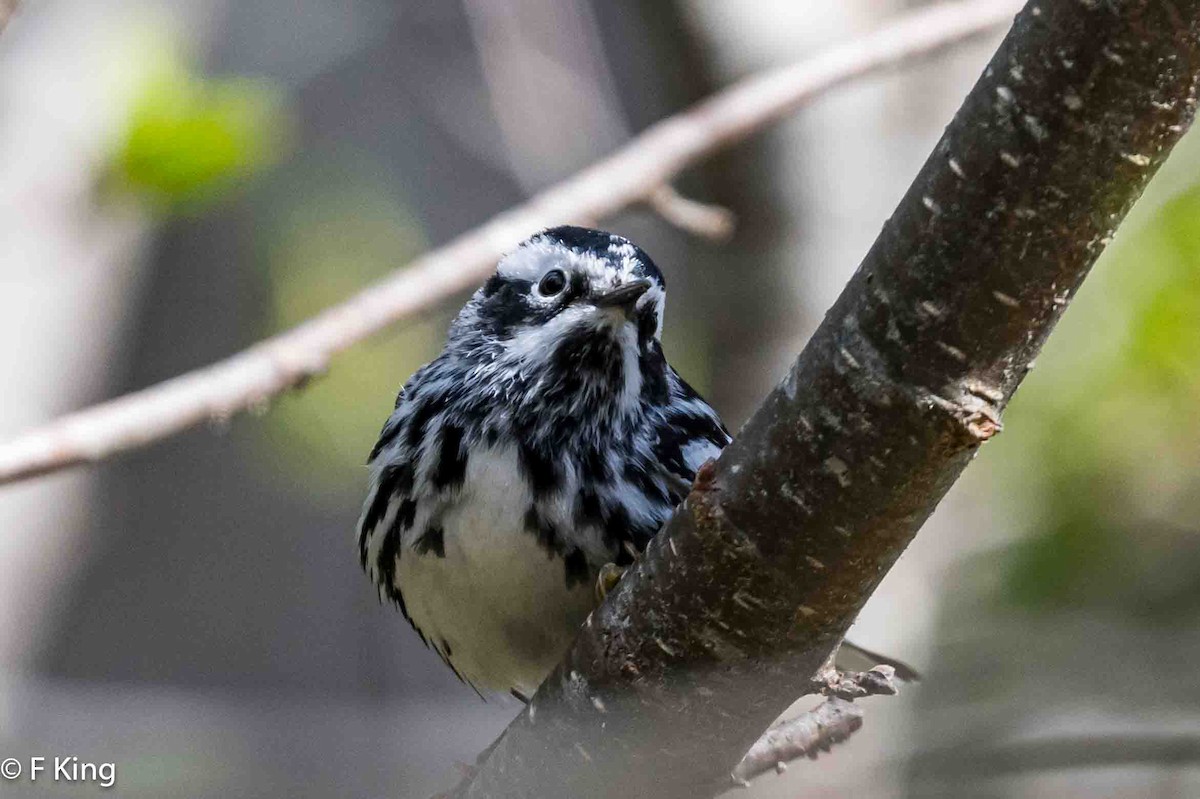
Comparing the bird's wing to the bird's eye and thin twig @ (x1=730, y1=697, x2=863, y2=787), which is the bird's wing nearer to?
the bird's eye

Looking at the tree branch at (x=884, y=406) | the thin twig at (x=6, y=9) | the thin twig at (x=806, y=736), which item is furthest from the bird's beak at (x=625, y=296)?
the thin twig at (x=6, y=9)

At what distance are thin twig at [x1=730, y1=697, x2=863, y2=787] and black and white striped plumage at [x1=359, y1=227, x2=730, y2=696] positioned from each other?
345 millimetres

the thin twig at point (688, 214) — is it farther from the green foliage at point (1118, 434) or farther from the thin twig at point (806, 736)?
the thin twig at point (806, 736)

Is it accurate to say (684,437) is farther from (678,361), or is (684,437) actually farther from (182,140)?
(678,361)

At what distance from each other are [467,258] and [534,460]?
0.74m

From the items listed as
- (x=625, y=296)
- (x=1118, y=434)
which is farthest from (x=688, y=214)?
(x=1118, y=434)

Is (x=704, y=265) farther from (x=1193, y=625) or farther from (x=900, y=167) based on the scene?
(x=1193, y=625)

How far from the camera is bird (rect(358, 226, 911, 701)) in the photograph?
2.24 m

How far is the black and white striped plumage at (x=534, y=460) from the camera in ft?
7.36

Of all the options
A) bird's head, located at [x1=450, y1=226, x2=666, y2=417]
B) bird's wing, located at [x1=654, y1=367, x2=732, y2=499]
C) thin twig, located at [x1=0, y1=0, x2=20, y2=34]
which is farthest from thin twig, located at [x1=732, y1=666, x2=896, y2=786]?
thin twig, located at [x1=0, y1=0, x2=20, y2=34]

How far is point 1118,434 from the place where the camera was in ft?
9.66

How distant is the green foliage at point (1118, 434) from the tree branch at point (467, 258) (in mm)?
738

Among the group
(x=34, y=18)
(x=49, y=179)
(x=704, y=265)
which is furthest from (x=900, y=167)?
(x=34, y=18)

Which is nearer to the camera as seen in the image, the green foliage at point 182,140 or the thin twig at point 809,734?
the thin twig at point 809,734
